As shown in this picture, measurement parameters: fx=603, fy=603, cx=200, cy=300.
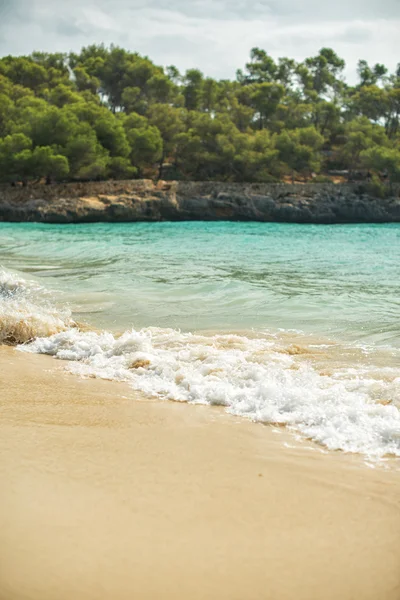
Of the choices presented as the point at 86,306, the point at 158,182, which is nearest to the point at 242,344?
the point at 86,306

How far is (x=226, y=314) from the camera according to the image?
8.09 m

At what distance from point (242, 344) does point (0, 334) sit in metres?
2.52

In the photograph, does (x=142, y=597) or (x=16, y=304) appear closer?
(x=142, y=597)

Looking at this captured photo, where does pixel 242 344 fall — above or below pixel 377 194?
below

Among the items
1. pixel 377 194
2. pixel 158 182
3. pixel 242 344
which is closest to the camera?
pixel 242 344

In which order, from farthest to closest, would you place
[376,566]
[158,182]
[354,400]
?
1. [158,182]
2. [354,400]
3. [376,566]

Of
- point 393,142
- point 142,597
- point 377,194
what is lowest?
point 142,597

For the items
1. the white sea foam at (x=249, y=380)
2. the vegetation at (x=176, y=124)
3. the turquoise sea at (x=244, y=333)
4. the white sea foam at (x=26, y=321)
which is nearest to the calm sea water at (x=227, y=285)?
the turquoise sea at (x=244, y=333)

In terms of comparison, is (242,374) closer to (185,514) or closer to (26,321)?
(185,514)

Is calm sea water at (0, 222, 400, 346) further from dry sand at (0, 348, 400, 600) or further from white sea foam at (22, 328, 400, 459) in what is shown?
dry sand at (0, 348, 400, 600)

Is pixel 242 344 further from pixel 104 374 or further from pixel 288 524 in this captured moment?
pixel 288 524

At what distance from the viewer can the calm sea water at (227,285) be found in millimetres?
7570

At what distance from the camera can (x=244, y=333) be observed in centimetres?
673

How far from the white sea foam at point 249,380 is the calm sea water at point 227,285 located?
4.04 ft
